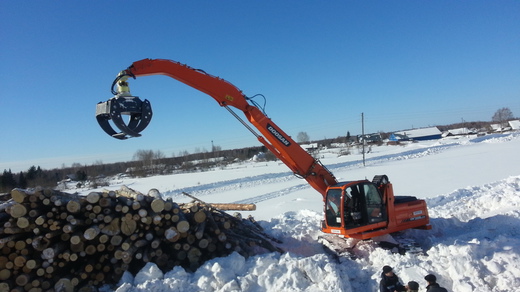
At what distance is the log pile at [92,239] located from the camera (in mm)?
6102

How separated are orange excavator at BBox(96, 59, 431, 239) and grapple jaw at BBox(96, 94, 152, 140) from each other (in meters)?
0.57

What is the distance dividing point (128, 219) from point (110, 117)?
207cm

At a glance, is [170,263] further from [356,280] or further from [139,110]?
[356,280]

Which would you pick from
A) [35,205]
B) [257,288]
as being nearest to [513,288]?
[257,288]

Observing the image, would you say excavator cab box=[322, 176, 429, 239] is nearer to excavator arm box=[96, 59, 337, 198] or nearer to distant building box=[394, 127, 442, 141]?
excavator arm box=[96, 59, 337, 198]

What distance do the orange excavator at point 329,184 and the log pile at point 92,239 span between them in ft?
7.80

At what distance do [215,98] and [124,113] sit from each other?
8.88 ft

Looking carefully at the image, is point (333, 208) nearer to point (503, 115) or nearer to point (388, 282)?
point (388, 282)

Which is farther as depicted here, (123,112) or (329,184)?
(329,184)

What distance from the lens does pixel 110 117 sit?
6.22 m

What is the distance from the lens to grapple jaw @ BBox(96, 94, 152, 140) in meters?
6.19

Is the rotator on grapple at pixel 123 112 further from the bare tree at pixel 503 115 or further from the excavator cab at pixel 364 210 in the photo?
the bare tree at pixel 503 115

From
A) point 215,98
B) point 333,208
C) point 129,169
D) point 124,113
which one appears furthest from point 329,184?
point 129,169

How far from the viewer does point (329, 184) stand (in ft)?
30.7
